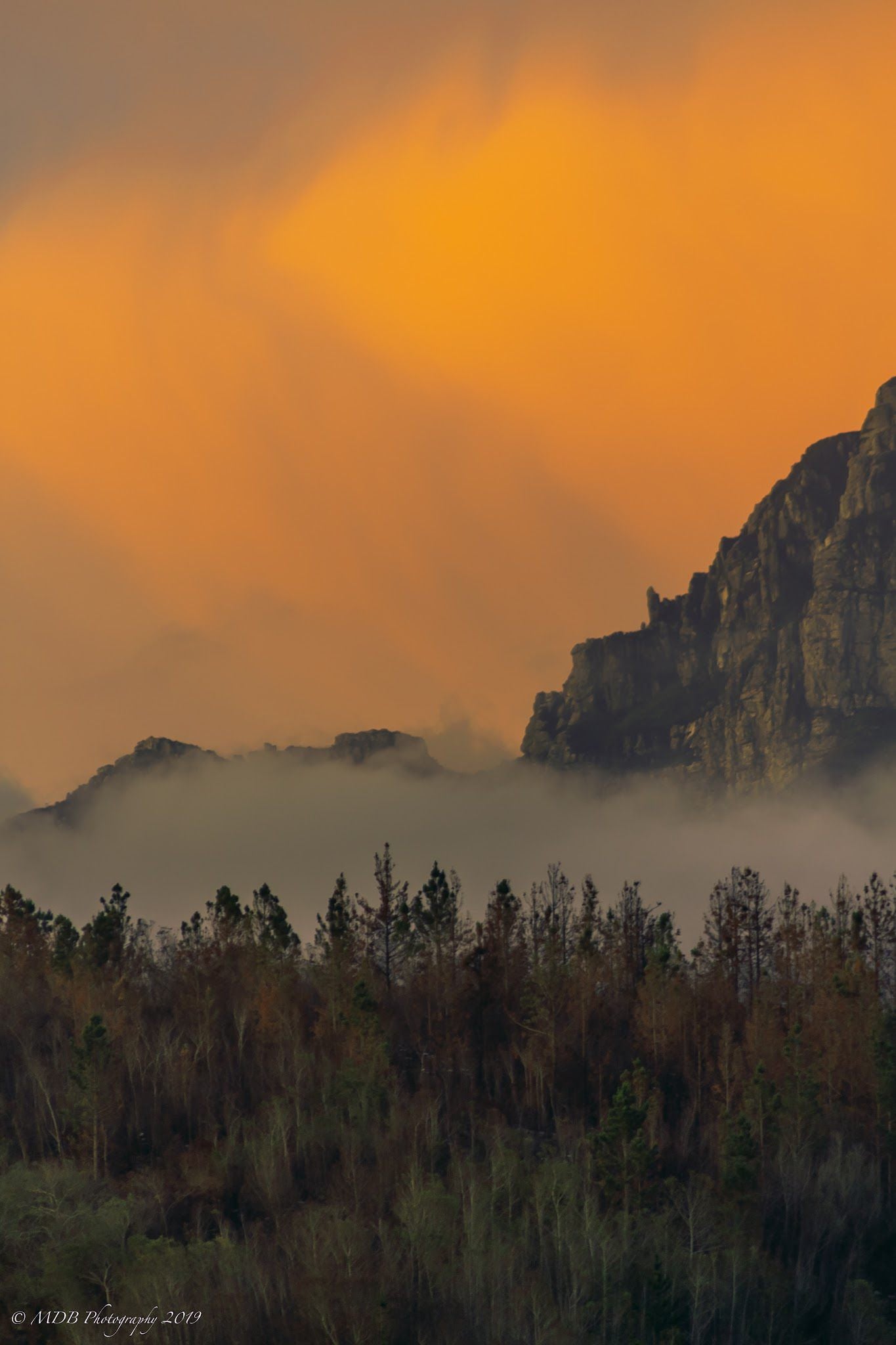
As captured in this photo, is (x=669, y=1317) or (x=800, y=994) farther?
(x=800, y=994)

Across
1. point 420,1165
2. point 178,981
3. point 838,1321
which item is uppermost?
point 178,981

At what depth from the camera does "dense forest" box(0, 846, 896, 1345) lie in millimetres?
63375

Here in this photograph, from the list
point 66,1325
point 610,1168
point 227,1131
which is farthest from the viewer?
point 227,1131

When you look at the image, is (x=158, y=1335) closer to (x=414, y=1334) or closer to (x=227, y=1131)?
(x=414, y=1334)

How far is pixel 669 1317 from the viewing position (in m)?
63.7

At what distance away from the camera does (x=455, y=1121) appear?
324 ft

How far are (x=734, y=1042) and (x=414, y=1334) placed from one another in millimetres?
52144

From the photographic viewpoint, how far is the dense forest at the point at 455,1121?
63375 mm

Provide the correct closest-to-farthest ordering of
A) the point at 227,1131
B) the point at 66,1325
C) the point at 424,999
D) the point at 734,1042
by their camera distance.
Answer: the point at 66,1325, the point at 227,1131, the point at 734,1042, the point at 424,999

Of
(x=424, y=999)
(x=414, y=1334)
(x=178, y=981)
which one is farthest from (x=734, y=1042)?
(x=414, y=1334)

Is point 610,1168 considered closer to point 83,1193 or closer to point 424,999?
point 83,1193

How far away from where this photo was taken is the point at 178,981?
115 meters

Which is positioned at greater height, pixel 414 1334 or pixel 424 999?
pixel 424 999

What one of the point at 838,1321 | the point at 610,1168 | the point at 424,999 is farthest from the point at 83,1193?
the point at 424,999
